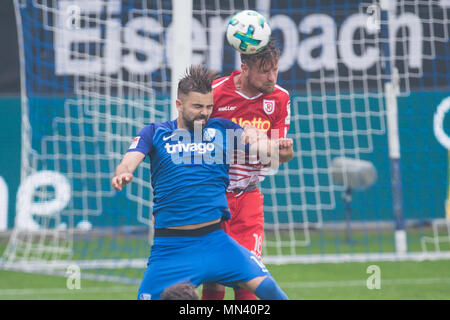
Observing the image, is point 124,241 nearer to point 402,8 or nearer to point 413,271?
point 413,271

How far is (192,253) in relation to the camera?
4.46 meters

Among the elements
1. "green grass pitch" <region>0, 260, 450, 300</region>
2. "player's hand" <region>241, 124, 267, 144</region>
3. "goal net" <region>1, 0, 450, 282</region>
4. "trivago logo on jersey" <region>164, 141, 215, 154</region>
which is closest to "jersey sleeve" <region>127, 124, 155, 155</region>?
"trivago logo on jersey" <region>164, 141, 215, 154</region>

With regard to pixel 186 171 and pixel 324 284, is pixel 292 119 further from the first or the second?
pixel 186 171

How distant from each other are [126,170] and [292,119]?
7.13 metres

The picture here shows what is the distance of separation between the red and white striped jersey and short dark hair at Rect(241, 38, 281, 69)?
0.97 ft

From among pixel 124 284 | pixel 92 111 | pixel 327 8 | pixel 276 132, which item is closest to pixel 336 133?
pixel 327 8

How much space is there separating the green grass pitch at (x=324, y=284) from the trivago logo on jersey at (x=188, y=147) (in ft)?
10.5

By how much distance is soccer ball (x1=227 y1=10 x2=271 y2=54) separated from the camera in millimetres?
5172

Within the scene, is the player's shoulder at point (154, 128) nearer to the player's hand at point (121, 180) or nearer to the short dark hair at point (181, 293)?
the player's hand at point (121, 180)

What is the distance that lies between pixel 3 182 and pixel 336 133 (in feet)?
18.1

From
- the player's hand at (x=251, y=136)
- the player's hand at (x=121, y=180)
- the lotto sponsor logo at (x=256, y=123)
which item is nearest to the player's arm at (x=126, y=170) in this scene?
the player's hand at (x=121, y=180)

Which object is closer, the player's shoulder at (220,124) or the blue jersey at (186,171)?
the blue jersey at (186,171)

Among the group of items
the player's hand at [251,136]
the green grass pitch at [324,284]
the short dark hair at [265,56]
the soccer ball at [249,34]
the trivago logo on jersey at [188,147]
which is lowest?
the green grass pitch at [324,284]

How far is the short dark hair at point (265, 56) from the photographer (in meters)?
5.18
